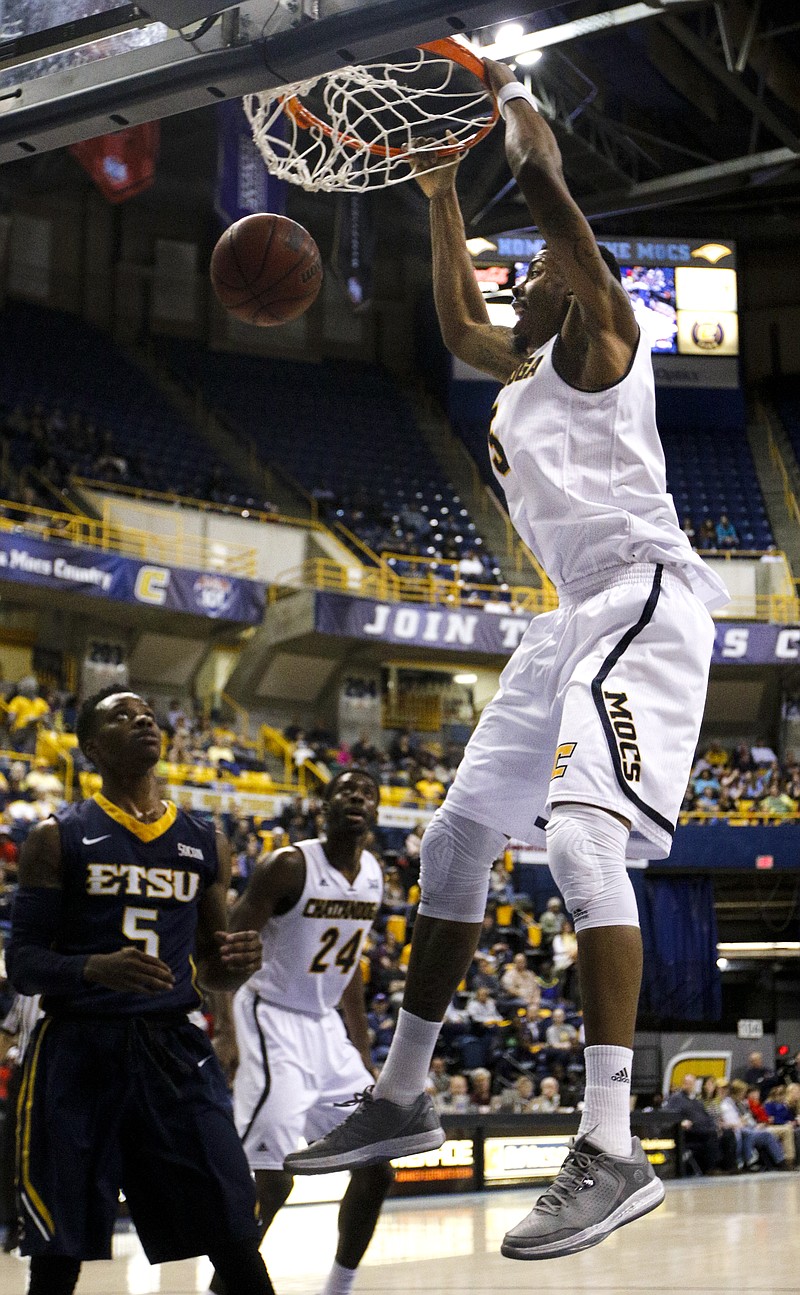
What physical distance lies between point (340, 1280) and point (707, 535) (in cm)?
2112

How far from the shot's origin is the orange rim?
376 centimetres

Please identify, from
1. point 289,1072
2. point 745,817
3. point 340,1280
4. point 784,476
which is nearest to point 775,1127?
point 745,817

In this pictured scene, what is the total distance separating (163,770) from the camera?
18469 millimetres

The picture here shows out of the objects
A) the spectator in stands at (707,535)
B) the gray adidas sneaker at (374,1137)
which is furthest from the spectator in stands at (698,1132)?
the spectator in stands at (707,535)

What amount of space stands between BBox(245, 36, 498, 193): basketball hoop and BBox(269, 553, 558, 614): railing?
59.7 ft

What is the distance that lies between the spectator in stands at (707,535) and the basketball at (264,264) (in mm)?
20828

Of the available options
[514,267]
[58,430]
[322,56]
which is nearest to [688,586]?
[322,56]

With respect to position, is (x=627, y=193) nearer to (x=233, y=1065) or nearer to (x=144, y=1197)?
(x=233, y=1065)

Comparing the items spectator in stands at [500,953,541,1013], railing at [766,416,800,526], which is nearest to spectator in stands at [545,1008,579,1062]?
spectator in stands at [500,953,541,1013]

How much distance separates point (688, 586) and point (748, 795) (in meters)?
18.2

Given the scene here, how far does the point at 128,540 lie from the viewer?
2228 cm

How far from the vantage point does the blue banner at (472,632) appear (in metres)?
22.3

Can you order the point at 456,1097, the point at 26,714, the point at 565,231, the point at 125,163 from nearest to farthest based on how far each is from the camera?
the point at 565,231
the point at 456,1097
the point at 26,714
the point at 125,163

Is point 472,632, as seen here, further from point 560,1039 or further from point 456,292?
point 456,292
